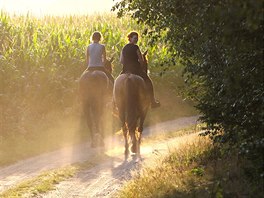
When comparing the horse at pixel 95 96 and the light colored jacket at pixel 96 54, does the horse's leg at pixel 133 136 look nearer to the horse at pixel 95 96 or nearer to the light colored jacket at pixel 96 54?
the horse at pixel 95 96

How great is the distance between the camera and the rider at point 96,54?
15.3m

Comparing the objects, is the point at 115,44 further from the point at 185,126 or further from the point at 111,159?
the point at 111,159

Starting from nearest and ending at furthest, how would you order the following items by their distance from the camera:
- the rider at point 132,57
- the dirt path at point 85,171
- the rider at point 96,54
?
1. the dirt path at point 85,171
2. the rider at point 132,57
3. the rider at point 96,54

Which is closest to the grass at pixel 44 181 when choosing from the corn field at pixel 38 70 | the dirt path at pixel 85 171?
the dirt path at pixel 85 171

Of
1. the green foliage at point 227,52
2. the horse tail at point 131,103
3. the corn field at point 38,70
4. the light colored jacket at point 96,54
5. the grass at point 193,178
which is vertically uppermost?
the corn field at point 38,70

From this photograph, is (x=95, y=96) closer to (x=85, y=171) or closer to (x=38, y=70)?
(x=85, y=171)

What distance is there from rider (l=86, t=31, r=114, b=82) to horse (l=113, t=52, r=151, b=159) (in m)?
1.33

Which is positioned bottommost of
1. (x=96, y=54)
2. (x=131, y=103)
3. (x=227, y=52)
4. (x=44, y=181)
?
(x=44, y=181)

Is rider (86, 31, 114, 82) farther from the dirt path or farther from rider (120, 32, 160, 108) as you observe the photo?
the dirt path

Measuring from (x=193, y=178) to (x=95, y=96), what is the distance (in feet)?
21.9

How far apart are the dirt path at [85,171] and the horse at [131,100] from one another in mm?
564

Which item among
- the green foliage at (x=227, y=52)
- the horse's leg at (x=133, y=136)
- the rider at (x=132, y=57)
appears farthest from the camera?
the horse's leg at (x=133, y=136)

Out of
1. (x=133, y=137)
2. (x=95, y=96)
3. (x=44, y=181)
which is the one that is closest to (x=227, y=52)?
(x=44, y=181)

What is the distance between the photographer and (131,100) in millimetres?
14148
